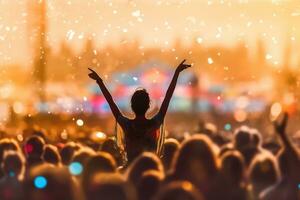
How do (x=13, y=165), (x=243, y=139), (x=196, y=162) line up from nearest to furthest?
(x=196, y=162) → (x=13, y=165) → (x=243, y=139)

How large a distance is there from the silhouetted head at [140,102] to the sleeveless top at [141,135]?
0.06 meters

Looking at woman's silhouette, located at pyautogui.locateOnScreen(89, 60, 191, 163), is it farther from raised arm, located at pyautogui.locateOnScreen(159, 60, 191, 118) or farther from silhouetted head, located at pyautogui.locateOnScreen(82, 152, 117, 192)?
silhouetted head, located at pyautogui.locateOnScreen(82, 152, 117, 192)

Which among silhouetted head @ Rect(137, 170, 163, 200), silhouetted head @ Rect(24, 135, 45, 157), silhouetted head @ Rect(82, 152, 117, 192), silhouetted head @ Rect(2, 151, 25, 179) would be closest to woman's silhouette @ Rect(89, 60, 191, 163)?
silhouetted head @ Rect(82, 152, 117, 192)

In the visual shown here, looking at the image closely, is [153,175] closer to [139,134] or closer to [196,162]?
[196,162]

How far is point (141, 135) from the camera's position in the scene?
713 cm

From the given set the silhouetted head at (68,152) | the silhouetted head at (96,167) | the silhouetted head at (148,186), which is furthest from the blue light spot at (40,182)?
the silhouetted head at (68,152)

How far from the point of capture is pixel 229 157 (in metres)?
7.07

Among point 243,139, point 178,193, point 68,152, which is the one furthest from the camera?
point 68,152

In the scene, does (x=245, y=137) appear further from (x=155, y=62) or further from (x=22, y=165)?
(x=155, y=62)

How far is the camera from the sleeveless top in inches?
281

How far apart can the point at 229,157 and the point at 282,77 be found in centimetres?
3255

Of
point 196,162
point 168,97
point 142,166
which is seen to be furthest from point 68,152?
point 196,162

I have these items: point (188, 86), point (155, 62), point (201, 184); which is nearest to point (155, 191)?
point (201, 184)

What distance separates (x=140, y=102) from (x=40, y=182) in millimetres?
1001
